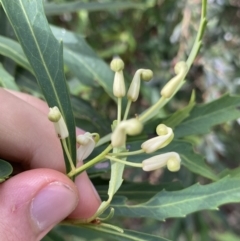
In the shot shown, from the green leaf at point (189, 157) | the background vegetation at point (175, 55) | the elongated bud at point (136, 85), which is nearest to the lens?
the elongated bud at point (136, 85)

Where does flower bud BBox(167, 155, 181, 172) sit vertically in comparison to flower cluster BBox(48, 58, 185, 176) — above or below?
below

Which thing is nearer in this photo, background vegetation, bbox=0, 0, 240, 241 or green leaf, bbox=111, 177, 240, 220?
green leaf, bbox=111, 177, 240, 220

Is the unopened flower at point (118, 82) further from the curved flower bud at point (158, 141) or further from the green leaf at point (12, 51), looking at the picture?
the green leaf at point (12, 51)

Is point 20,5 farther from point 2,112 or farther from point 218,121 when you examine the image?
point 218,121

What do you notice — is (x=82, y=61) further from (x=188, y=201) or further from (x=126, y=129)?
(x=126, y=129)

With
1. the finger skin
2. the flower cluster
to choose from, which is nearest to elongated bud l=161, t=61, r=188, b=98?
the flower cluster

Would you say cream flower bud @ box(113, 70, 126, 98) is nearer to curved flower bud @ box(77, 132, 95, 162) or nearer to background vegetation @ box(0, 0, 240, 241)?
curved flower bud @ box(77, 132, 95, 162)

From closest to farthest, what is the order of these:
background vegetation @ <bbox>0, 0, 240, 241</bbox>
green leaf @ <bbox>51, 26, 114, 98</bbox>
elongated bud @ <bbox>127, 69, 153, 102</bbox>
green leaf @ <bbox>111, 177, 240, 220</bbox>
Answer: elongated bud @ <bbox>127, 69, 153, 102</bbox> → green leaf @ <bbox>111, 177, 240, 220</bbox> → green leaf @ <bbox>51, 26, 114, 98</bbox> → background vegetation @ <bbox>0, 0, 240, 241</bbox>

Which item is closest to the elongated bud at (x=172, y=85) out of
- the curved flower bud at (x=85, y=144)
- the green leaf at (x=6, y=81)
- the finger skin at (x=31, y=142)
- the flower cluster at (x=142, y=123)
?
the flower cluster at (x=142, y=123)
